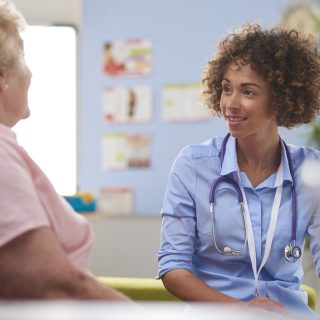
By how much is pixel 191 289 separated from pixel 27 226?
29.3 inches

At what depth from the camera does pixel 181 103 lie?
4340 millimetres

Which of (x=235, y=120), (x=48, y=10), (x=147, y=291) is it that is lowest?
(x=147, y=291)

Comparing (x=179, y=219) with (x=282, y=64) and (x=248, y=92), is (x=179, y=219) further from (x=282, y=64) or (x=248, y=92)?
(x=282, y=64)

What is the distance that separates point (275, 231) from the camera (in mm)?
1620

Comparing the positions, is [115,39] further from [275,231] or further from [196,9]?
[275,231]

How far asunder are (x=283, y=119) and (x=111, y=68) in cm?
287

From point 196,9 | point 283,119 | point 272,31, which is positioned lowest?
point 283,119

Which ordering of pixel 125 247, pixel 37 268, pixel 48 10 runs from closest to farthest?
pixel 37 268 < pixel 48 10 < pixel 125 247

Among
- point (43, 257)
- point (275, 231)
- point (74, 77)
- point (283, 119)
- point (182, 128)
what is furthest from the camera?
point (182, 128)

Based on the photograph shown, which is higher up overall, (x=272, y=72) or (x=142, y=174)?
(x=272, y=72)

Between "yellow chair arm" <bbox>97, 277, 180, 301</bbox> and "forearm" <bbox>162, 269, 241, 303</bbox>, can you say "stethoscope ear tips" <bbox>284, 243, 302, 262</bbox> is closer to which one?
"forearm" <bbox>162, 269, 241, 303</bbox>

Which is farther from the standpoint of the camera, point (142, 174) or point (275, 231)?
point (142, 174)

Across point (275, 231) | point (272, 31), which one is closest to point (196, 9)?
point (272, 31)

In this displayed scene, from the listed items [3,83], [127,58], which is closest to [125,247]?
[127,58]
